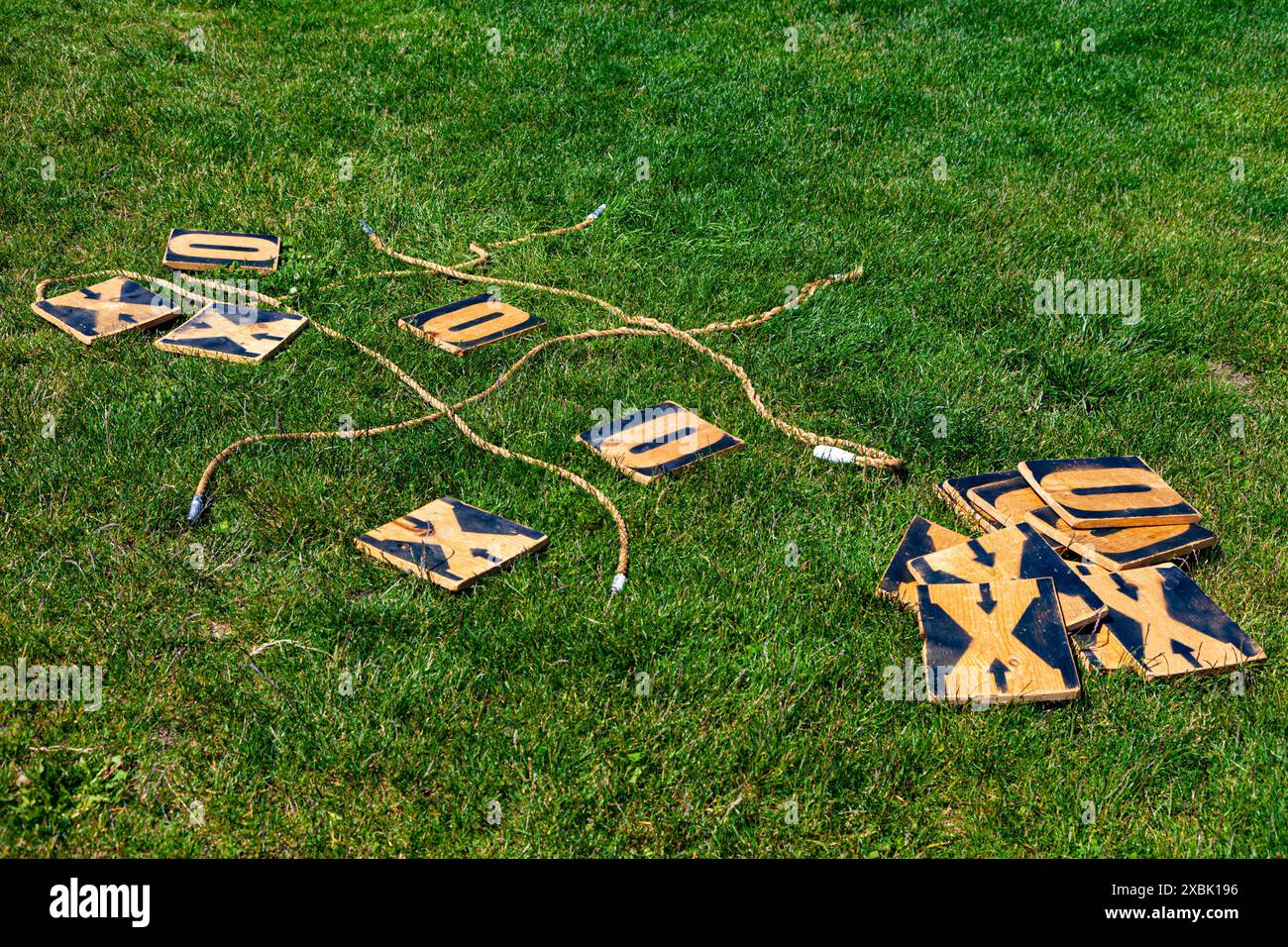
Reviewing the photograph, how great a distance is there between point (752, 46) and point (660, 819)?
→ 267 inches

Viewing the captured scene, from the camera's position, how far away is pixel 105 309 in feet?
15.3

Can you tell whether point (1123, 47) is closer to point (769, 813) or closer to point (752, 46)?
point (752, 46)

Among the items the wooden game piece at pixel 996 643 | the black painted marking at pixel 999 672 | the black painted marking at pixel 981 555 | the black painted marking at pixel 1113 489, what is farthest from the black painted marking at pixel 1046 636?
the black painted marking at pixel 1113 489

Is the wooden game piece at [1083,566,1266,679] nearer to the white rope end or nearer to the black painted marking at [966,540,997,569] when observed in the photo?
the black painted marking at [966,540,997,569]

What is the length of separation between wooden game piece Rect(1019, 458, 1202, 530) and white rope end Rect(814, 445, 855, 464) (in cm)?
65

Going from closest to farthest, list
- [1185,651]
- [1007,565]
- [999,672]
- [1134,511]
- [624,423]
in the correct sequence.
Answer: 1. [999,672]
2. [1185,651]
3. [1007,565]
4. [1134,511]
5. [624,423]

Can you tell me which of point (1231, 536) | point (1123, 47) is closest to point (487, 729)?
point (1231, 536)

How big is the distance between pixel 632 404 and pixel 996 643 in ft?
6.22

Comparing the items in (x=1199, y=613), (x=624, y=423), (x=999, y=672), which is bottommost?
(x=999, y=672)

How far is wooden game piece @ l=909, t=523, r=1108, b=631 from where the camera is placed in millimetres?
3207

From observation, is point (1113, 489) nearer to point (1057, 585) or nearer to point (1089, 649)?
point (1057, 585)

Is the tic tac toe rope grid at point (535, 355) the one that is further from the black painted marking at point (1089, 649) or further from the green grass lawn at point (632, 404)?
the black painted marking at point (1089, 649)

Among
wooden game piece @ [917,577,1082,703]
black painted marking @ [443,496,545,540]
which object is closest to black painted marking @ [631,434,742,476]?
black painted marking @ [443,496,545,540]

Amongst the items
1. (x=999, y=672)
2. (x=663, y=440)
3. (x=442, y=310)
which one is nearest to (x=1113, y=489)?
(x=999, y=672)
